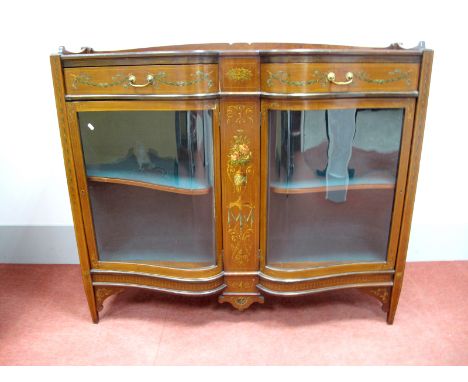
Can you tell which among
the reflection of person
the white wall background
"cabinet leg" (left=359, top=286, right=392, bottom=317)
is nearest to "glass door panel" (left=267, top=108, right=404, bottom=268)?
the reflection of person

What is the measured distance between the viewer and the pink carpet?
1.13 metres

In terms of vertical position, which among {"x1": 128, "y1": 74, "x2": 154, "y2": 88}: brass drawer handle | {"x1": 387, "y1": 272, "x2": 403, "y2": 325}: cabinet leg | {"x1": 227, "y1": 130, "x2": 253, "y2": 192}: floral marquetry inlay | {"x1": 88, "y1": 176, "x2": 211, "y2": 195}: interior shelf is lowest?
{"x1": 387, "y1": 272, "x2": 403, "y2": 325}: cabinet leg

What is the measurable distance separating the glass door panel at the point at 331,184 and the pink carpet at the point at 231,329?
248 millimetres

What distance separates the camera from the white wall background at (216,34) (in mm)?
1328

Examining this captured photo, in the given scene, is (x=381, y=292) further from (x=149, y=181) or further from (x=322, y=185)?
(x=149, y=181)

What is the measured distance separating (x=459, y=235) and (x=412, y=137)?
77 cm

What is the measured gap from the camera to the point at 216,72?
96 centimetres

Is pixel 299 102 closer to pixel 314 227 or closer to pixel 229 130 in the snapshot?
pixel 229 130

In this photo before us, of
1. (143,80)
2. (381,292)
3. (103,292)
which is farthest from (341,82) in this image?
(103,292)

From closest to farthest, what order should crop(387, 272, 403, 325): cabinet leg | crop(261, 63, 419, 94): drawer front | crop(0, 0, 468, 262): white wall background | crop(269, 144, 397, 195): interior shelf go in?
1. crop(261, 63, 419, 94): drawer front
2. crop(269, 144, 397, 195): interior shelf
3. crop(387, 272, 403, 325): cabinet leg
4. crop(0, 0, 468, 262): white wall background

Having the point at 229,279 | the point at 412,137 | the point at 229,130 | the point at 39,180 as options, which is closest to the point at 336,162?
the point at 412,137

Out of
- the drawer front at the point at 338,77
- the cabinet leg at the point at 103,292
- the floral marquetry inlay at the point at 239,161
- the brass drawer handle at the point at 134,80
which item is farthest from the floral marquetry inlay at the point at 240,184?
the cabinet leg at the point at 103,292

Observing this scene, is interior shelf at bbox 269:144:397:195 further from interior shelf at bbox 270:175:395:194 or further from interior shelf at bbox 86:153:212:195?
interior shelf at bbox 86:153:212:195

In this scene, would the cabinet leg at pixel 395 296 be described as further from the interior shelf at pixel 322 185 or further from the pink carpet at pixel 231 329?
the interior shelf at pixel 322 185
